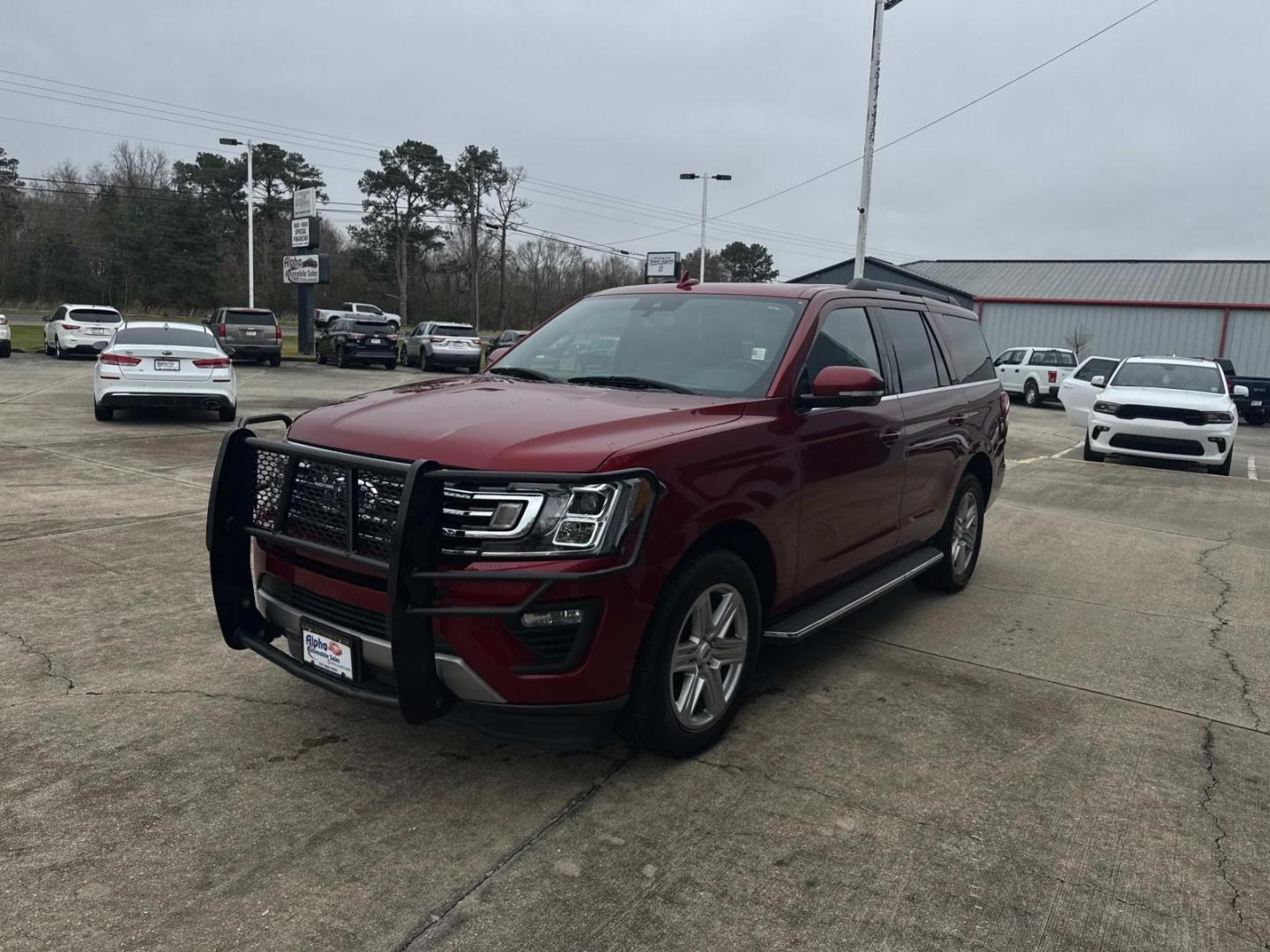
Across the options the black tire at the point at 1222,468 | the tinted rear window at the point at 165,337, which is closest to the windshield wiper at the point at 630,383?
the tinted rear window at the point at 165,337

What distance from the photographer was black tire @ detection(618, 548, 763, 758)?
3.32 meters

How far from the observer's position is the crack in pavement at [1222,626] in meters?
4.52

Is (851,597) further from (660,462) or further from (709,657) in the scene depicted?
(660,462)

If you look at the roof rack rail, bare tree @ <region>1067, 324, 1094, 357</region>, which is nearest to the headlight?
the roof rack rail

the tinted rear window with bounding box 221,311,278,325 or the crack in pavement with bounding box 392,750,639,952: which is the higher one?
the tinted rear window with bounding box 221,311,278,325

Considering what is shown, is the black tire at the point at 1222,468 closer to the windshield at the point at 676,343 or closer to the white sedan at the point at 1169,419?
the white sedan at the point at 1169,419

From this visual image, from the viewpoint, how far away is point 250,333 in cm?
2753

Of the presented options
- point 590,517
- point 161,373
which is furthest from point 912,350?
point 161,373

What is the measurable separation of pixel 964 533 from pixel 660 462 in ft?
12.2

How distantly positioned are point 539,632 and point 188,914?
1234 mm

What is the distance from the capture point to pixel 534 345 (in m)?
5.00

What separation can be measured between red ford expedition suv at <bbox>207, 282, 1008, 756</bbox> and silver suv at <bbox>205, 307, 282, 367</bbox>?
25075 millimetres

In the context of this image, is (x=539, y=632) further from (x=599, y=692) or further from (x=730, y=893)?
(x=730, y=893)

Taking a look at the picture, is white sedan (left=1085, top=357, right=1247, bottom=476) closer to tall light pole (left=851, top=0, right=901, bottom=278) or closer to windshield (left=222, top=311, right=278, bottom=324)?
tall light pole (left=851, top=0, right=901, bottom=278)
